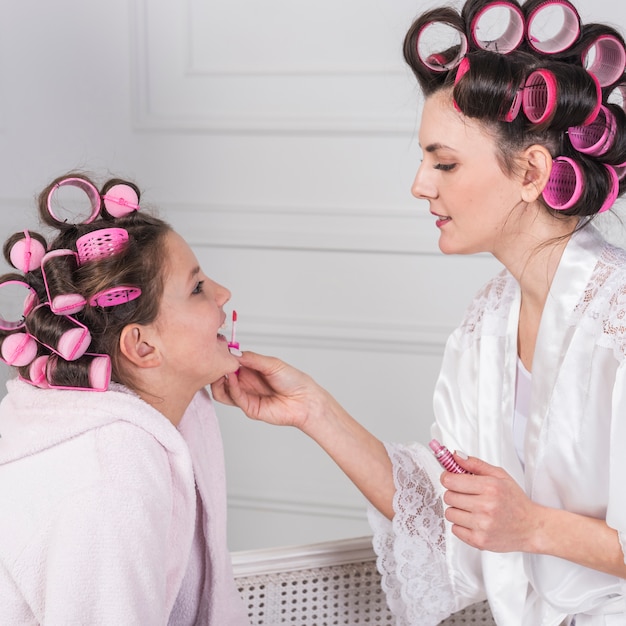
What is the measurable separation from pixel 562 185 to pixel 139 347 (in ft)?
2.14

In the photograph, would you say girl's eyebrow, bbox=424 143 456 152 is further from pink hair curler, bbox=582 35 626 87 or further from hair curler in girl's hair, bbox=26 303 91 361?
hair curler in girl's hair, bbox=26 303 91 361

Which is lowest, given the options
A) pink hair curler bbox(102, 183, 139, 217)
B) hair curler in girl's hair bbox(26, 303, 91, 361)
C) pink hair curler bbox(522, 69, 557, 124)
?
hair curler in girl's hair bbox(26, 303, 91, 361)

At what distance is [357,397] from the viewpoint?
2.31 metres

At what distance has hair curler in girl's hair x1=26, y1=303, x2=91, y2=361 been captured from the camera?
1.21 m

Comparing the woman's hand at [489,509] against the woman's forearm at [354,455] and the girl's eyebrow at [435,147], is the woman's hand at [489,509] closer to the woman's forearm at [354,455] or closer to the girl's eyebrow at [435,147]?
the woman's forearm at [354,455]

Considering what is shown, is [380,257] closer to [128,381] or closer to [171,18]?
[171,18]

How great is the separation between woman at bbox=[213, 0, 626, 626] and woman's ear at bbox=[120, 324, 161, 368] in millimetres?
185

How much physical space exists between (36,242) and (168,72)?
1062 mm

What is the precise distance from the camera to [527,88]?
1250 mm

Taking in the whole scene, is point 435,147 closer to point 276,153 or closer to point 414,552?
point 414,552

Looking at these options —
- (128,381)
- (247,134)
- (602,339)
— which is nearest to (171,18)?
(247,134)

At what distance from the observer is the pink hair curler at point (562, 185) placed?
4.14 feet

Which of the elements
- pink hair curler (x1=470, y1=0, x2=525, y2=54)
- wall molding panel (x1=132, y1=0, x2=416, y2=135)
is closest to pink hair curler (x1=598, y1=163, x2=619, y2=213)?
pink hair curler (x1=470, y1=0, x2=525, y2=54)

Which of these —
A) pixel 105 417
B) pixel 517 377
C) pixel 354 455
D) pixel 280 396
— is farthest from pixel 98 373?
pixel 517 377
